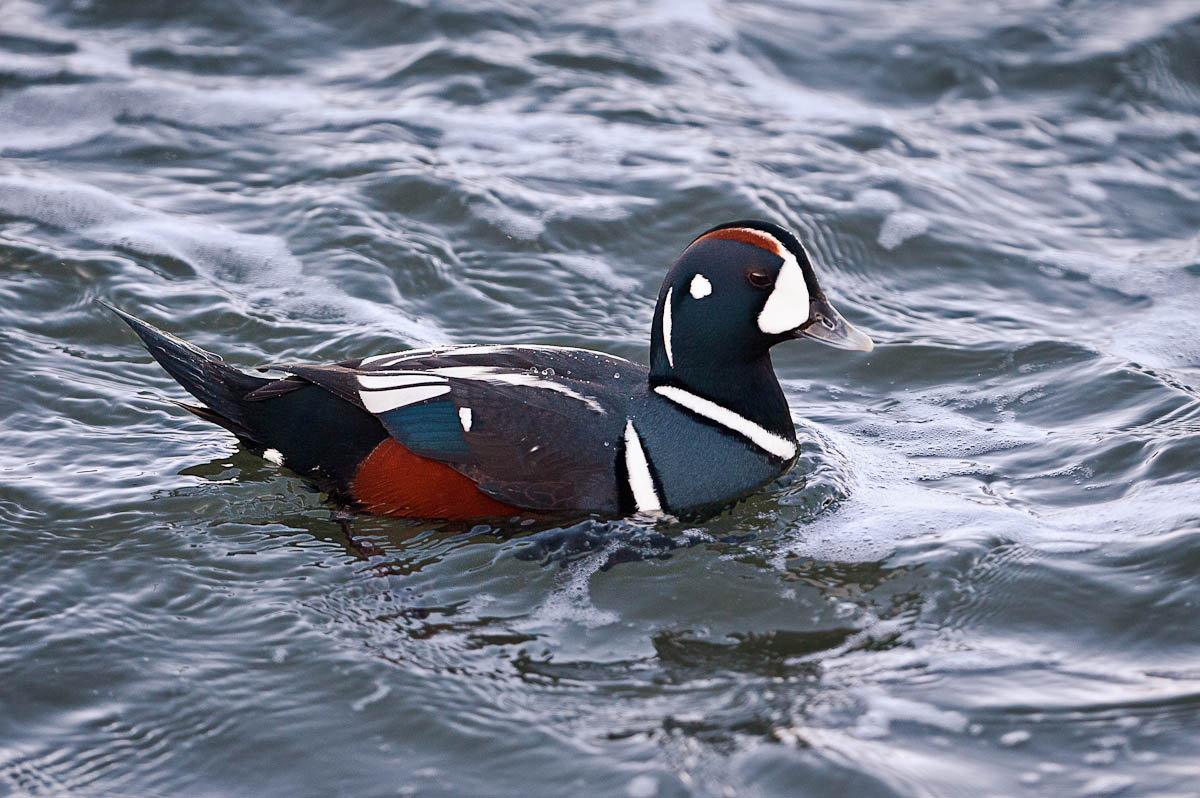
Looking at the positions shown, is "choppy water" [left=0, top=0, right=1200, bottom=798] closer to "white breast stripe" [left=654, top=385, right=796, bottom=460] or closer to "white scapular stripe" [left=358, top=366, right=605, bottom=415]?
"white breast stripe" [left=654, top=385, right=796, bottom=460]

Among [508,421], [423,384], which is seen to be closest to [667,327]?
[508,421]

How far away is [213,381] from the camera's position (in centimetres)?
575

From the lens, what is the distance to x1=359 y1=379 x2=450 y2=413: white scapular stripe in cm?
539

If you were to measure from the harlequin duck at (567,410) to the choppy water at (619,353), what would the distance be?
182 millimetres

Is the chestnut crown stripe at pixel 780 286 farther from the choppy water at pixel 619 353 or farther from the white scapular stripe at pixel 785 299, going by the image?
the choppy water at pixel 619 353

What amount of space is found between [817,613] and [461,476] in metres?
1.51

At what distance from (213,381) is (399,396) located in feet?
3.05

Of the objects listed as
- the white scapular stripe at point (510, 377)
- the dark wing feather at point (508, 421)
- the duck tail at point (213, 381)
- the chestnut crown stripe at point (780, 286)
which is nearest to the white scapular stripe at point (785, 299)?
the chestnut crown stripe at point (780, 286)

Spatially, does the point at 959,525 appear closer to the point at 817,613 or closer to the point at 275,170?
the point at 817,613

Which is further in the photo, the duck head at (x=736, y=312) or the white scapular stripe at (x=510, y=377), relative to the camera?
the duck head at (x=736, y=312)

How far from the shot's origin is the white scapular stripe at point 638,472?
210 inches

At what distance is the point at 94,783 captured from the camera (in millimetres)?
4039

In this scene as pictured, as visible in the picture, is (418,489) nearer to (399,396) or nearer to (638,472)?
(399,396)

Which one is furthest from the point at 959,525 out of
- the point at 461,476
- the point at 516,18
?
the point at 516,18
